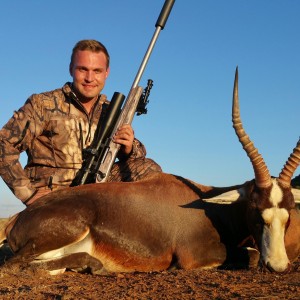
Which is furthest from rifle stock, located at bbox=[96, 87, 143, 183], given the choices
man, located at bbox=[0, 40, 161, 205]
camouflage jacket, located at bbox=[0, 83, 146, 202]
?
camouflage jacket, located at bbox=[0, 83, 146, 202]

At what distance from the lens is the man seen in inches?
268

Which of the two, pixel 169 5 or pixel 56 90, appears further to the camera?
pixel 169 5

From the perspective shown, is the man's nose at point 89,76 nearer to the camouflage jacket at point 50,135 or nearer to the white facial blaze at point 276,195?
the camouflage jacket at point 50,135

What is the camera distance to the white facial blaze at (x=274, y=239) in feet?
16.1

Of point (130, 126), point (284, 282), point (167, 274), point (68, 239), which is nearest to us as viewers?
point (284, 282)

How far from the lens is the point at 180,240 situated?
568 cm

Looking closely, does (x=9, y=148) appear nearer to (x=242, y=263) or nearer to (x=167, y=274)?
(x=167, y=274)

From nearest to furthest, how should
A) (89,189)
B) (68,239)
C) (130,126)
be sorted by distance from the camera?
(68,239) → (89,189) → (130,126)

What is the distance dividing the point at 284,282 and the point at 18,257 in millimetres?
2747

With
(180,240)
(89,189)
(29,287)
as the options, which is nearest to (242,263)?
(180,240)

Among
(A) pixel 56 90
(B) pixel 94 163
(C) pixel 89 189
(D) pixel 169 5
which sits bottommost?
(C) pixel 89 189

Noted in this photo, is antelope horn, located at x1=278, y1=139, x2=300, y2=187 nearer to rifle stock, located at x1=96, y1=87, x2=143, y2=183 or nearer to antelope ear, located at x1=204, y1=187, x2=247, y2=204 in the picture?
antelope ear, located at x1=204, y1=187, x2=247, y2=204

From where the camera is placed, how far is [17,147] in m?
7.02

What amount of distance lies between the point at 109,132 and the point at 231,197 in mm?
2368
